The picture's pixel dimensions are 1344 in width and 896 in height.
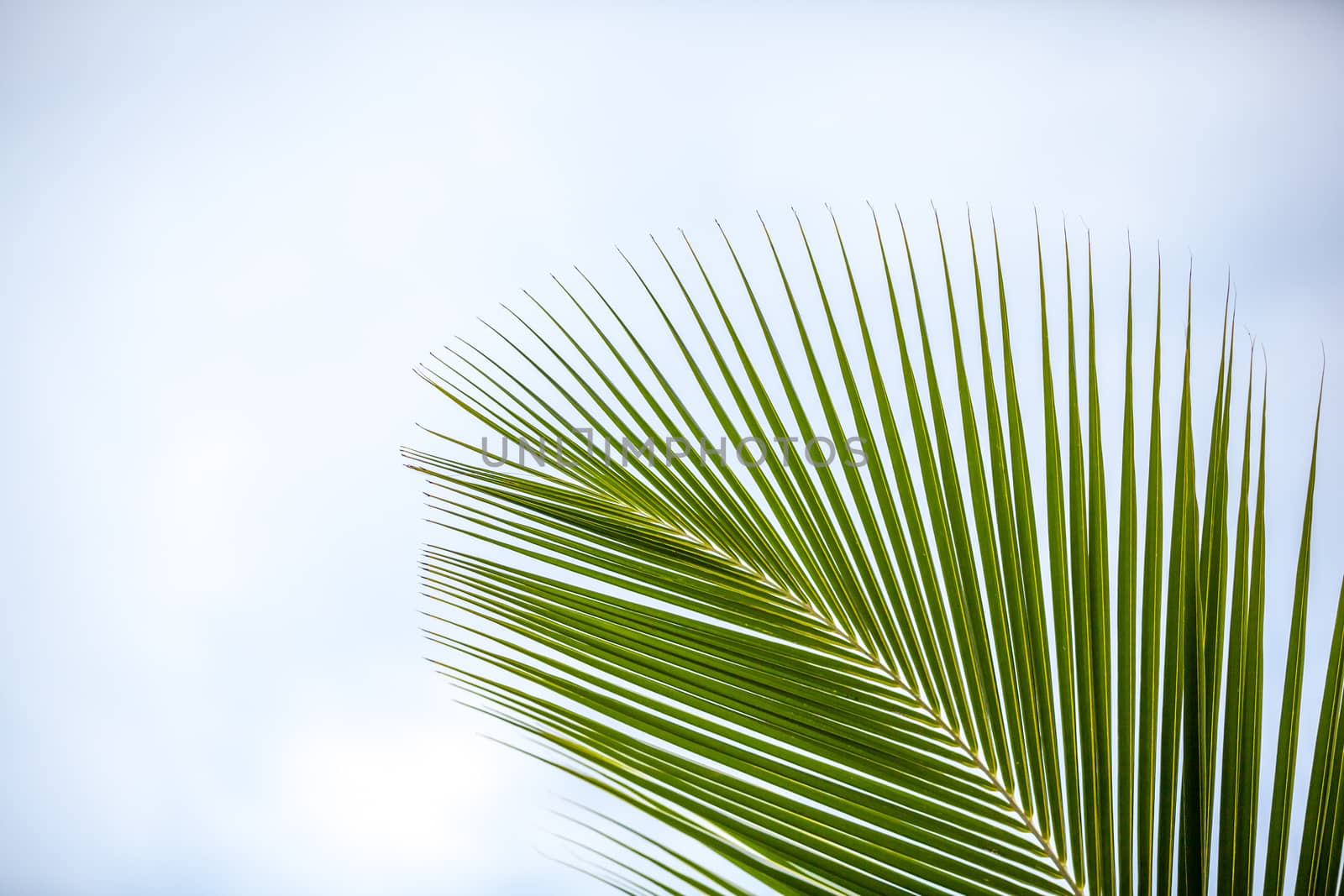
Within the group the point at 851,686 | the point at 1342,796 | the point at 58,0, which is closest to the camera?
the point at 1342,796

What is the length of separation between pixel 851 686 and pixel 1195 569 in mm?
324

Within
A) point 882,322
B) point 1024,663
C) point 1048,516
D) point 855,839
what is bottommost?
point 855,839

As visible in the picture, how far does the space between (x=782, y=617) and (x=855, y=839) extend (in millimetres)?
226

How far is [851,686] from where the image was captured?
0.74 metres

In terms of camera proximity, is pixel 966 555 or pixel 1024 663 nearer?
pixel 1024 663

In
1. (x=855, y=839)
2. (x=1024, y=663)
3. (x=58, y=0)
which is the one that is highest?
(x=58, y=0)

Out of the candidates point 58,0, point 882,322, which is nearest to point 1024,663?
point 882,322

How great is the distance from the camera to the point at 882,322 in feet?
25.8

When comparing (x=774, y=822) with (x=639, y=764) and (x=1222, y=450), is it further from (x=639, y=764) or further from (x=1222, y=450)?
(x=1222, y=450)

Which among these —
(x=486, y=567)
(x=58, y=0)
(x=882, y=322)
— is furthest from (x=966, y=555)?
(x=58, y=0)

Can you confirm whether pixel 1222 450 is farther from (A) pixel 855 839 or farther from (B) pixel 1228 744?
(A) pixel 855 839

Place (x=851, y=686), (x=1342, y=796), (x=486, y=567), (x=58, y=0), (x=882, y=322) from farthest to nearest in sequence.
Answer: (x=58, y=0) → (x=882, y=322) → (x=486, y=567) → (x=851, y=686) → (x=1342, y=796)

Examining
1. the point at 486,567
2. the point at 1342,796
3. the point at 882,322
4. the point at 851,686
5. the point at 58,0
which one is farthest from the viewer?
the point at 58,0

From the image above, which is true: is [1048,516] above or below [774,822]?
above
